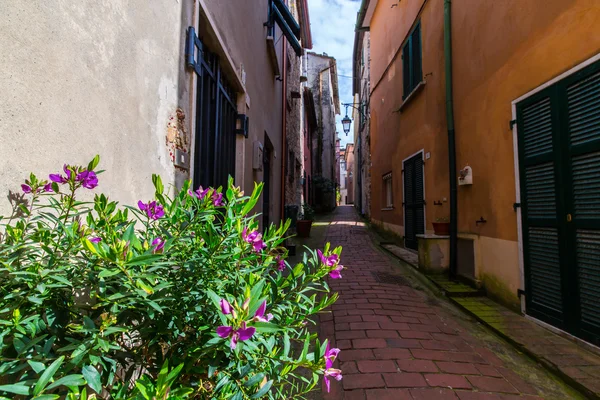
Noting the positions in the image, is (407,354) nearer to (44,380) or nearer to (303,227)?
(44,380)

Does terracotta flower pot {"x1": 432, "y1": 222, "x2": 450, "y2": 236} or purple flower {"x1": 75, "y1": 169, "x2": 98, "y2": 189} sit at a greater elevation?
purple flower {"x1": 75, "y1": 169, "x2": 98, "y2": 189}

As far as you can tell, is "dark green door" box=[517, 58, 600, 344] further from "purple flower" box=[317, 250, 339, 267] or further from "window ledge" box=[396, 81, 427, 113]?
"window ledge" box=[396, 81, 427, 113]

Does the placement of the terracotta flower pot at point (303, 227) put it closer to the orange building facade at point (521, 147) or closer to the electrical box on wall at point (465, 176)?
the orange building facade at point (521, 147)

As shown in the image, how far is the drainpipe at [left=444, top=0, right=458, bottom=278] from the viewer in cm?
461

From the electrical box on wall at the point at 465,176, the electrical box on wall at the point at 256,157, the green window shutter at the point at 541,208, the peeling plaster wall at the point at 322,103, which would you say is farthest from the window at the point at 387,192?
the peeling plaster wall at the point at 322,103

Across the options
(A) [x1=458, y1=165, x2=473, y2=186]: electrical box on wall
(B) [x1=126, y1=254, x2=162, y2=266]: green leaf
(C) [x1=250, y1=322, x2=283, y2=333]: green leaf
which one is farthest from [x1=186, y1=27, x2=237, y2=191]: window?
(A) [x1=458, y1=165, x2=473, y2=186]: electrical box on wall

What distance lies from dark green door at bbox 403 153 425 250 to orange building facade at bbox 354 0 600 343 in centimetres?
14

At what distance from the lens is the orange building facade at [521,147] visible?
2613 mm

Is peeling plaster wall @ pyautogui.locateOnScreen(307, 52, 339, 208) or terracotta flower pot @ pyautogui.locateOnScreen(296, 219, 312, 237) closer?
terracotta flower pot @ pyautogui.locateOnScreen(296, 219, 312, 237)

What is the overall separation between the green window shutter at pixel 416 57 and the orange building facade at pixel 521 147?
0.06 metres

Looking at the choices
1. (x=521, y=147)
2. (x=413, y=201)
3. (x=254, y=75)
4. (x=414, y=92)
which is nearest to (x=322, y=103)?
(x=414, y=92)

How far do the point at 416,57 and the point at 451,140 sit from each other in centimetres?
252

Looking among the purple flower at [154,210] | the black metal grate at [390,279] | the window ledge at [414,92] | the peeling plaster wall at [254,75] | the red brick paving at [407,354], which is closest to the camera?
the purple flower at [154,210]

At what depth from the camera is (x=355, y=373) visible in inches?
88.3
